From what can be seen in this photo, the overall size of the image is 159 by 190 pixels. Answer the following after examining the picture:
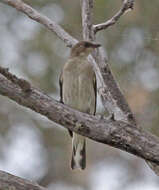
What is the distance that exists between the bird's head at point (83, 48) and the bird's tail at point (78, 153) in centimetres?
81

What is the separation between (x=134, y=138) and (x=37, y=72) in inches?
147

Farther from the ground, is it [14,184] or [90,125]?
[90,125]

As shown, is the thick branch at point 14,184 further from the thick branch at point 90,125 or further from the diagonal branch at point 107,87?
the diagonal branch at point 107,87

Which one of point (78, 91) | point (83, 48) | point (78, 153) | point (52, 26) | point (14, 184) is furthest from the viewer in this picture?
point (78, 153)

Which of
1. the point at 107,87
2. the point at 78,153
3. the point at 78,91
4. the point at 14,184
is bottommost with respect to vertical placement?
the point at 78,153

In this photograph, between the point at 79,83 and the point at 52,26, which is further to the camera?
the point at 79,83

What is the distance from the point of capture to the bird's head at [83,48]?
4.18 meters

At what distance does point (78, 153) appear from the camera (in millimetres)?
5016

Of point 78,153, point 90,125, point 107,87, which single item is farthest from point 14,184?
point 78,153

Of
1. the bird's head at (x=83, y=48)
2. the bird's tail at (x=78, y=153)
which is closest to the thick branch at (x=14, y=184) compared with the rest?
the bird's head at (x=83, y=48)

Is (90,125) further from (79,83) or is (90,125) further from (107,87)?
(79,83)

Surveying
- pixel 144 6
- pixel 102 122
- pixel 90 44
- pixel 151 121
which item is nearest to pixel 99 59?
pixel 90 44

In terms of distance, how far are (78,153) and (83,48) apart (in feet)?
3.55

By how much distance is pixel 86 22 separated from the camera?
157 inches
